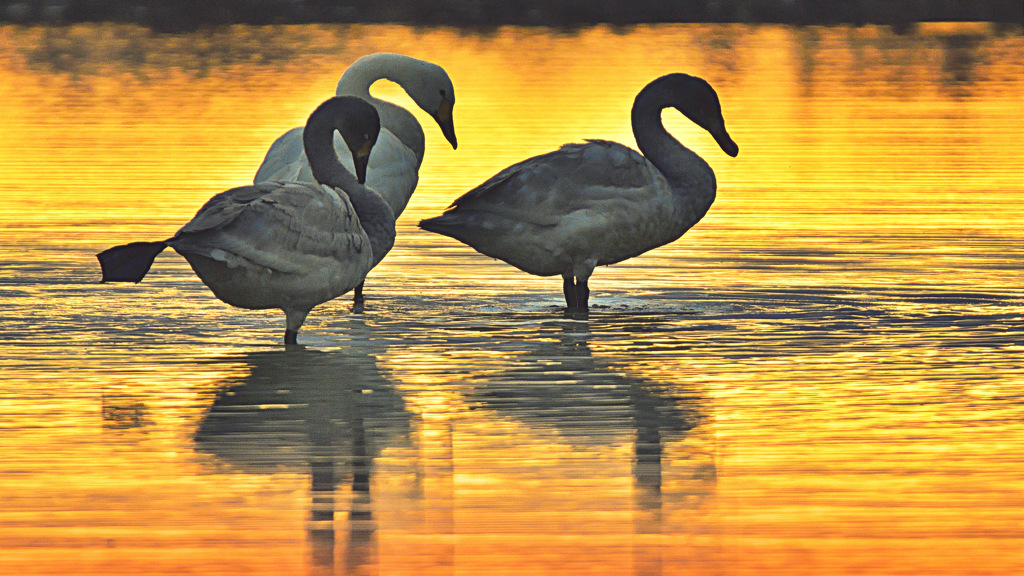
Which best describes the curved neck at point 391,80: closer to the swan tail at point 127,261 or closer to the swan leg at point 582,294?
the swan leg at point 582,294

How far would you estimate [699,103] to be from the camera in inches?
448

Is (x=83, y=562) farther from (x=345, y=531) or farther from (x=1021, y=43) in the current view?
(x=1021, y=43)

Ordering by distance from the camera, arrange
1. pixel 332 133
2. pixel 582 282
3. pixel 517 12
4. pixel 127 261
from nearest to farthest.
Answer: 1. pixel 127 261
2. pixel 332 133
3. pixel 582 282
4. pixel 517 12

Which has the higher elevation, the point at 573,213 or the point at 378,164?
the point at 378,164

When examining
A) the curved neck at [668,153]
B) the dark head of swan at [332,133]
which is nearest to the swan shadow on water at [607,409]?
the dark head of swan at [332,133]

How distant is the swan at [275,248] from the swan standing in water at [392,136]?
4.87ft

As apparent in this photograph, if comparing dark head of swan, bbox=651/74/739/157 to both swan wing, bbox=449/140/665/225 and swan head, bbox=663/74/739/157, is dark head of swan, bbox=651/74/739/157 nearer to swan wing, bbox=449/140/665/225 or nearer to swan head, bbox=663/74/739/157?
swan head, bbox=663/74/739/157

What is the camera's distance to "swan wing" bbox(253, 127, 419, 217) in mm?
10945

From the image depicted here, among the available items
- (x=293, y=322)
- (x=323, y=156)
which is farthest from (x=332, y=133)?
(x=293, y=322)

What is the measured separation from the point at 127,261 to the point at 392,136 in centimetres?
371

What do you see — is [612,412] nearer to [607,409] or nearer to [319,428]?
[607,409]

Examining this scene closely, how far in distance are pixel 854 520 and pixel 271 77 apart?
925 inches

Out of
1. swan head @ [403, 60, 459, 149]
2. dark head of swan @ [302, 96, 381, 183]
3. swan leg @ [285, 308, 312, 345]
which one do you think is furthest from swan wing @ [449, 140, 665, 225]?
swan head @ [403, 60, 459, 149]

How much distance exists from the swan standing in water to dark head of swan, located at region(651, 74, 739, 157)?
4.80ft
